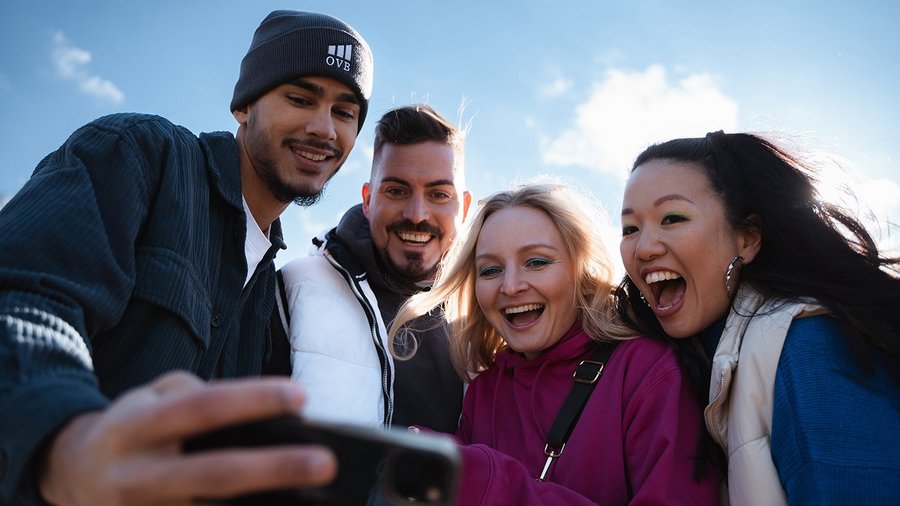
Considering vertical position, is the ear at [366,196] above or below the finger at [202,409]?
above

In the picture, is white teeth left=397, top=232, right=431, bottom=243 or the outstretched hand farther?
white teeth left=397, top=232, right=431, bottom=243

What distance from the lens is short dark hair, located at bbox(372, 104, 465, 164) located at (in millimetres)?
4925

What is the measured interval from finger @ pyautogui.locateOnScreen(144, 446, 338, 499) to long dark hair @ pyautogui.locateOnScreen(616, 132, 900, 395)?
7.45 feet

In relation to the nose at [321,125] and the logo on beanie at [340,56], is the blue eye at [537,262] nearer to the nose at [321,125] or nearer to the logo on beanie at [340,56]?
the nose at [321,125]

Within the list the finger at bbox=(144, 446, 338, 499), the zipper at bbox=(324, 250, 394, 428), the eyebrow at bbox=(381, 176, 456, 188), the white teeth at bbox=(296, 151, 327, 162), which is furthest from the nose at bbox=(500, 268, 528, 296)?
the finger at bbox=(144, 446, 338, 499)

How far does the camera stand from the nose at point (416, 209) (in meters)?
4.64

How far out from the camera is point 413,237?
15.3ft

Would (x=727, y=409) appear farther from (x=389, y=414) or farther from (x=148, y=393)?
(x=148, y=393)

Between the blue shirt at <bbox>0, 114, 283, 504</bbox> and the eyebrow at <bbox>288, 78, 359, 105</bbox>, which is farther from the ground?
the eyebrow at <bbox>288, 78, 359, 105</bbox>

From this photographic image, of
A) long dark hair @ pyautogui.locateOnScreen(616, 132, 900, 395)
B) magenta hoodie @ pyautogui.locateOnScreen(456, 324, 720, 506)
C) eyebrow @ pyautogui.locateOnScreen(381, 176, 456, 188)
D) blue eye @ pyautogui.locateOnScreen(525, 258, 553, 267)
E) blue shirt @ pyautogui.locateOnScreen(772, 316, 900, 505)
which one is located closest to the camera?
blue shirt @ pyautogui.locateOnScreen(772, 316, 900, 505)

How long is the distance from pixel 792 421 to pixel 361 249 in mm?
2829

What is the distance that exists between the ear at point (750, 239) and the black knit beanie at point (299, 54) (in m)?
2.42

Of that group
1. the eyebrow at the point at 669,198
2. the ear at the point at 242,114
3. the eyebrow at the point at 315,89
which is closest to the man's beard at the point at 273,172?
the ear at the point at 242,114

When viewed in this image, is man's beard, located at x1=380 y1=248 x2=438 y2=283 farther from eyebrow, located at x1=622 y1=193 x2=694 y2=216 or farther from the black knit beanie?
eyebrow, located at x1=622 y1=193 x2=694 y2=216
